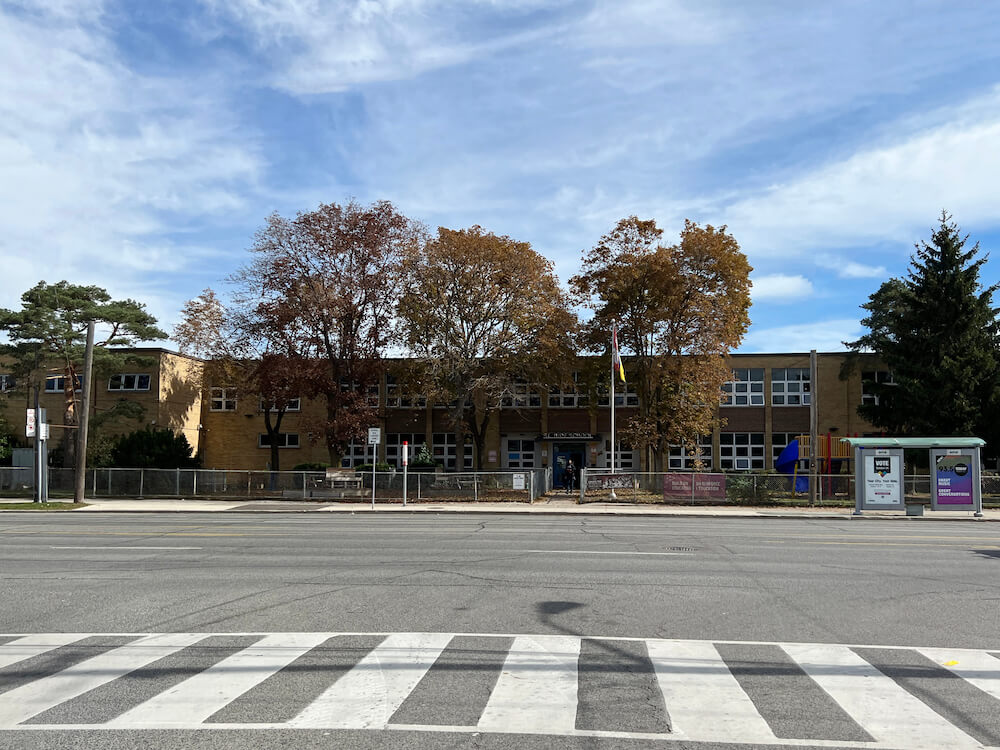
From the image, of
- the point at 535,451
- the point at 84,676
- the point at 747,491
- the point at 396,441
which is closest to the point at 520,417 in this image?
the point at 535,451

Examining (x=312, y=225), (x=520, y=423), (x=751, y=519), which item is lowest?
(x=751, y=519)

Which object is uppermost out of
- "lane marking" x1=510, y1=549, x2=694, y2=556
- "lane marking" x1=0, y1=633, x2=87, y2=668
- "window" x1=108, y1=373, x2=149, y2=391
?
"window" x1=108, y1=373, x2=149, y2=391

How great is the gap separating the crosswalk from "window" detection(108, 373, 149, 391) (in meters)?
42.5

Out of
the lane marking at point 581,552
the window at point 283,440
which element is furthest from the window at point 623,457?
the lane marking at point 581,552

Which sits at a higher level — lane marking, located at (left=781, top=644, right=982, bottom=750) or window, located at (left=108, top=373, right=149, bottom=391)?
window, located at (left=108, top=373, right=149, bottom=391)

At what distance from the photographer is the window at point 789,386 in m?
49.1

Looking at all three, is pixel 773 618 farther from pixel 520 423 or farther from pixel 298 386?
pixel 520 423

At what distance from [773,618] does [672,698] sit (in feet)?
12.4

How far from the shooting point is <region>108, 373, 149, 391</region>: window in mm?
48281

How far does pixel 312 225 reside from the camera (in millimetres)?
39375

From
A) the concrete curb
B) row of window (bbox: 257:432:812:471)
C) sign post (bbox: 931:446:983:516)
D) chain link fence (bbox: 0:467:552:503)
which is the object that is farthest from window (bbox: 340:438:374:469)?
sign post (bbox: 931:446:983:516)

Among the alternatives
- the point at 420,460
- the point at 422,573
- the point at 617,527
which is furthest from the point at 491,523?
the point at 420,460

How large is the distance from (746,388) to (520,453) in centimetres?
1378

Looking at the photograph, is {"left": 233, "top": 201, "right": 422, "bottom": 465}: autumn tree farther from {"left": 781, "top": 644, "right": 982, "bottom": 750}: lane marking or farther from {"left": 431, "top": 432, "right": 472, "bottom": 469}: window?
{"left": 781, "top": 644, "right": 982, "bottom": 750}: lane marking
